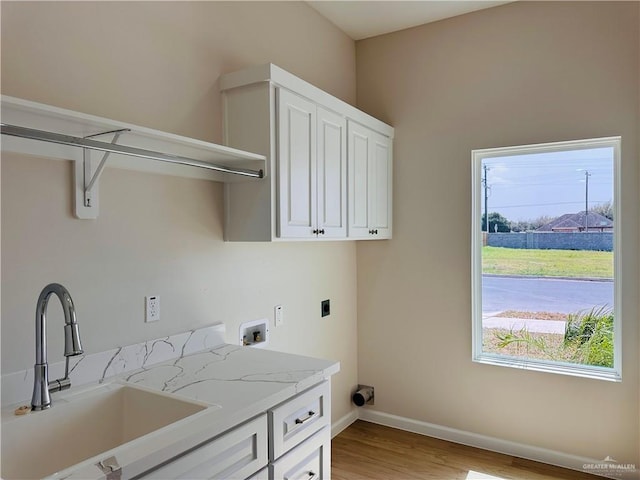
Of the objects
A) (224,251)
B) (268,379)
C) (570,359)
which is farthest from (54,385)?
(570,359)

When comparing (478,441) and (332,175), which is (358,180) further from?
(478,441)

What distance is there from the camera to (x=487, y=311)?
121 inches

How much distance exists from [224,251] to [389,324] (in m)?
1.60

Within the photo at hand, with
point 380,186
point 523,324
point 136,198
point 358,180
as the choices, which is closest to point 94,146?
point 136,198

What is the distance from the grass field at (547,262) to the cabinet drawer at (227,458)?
2.12 meters

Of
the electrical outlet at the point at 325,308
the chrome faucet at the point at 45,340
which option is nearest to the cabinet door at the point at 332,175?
the electrical outlet at the point at 325,308

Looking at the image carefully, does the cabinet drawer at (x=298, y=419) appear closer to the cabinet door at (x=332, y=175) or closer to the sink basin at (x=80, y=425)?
the sink basin at (x=80, y=425)

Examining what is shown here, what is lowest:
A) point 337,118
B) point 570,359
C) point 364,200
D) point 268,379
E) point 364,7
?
point 570,359

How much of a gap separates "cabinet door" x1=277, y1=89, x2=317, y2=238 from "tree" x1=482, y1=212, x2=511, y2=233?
1.35 meters

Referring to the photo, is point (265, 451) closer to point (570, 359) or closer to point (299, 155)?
point (299, 155)

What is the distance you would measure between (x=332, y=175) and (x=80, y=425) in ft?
5.52

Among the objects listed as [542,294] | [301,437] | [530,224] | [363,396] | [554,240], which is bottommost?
[363,396]

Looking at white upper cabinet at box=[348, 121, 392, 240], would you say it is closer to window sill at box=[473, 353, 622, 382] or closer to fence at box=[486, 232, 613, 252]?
fence at box=[486, 232, 613, 252]

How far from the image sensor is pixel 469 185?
305 cm
